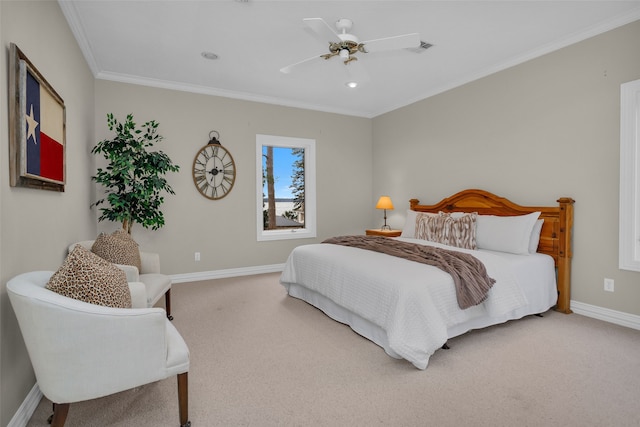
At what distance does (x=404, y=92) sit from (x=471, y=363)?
387cm

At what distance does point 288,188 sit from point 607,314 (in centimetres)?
443

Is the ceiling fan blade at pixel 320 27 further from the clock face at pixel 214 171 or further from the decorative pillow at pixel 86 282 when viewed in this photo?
the clock face at pixel 214 171

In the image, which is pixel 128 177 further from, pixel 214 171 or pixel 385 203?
pixel 385 203

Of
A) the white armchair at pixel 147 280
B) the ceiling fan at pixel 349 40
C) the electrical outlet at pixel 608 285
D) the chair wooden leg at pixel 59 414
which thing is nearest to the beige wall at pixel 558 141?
the electrical outlet at pixel 608 285

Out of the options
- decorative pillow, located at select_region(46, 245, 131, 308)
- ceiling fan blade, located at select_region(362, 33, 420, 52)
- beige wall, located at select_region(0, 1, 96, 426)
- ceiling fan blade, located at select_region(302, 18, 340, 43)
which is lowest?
decorative pillow, located at select_region(46, 245, 131, 308)

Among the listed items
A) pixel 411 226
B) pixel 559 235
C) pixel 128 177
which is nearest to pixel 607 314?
pixel 559 235

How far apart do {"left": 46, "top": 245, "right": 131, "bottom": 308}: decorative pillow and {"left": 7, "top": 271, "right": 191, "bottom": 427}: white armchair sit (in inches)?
4.1

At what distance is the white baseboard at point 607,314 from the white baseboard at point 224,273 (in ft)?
12.5

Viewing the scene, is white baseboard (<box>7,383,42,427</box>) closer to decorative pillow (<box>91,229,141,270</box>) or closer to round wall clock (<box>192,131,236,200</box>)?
decorative pillow (<box>91,229,141,270</box>)

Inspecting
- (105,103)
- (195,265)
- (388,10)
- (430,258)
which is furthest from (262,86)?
(430,258)

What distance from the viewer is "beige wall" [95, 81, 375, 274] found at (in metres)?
4.49

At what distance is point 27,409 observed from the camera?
71.7 inches

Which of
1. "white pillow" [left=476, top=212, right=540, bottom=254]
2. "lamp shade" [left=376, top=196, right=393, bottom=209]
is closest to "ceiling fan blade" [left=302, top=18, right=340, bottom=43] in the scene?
"white pillow" [left=476, top=212, right=540, bottom=254]

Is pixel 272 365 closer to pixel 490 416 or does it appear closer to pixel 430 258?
pixel 490 416
